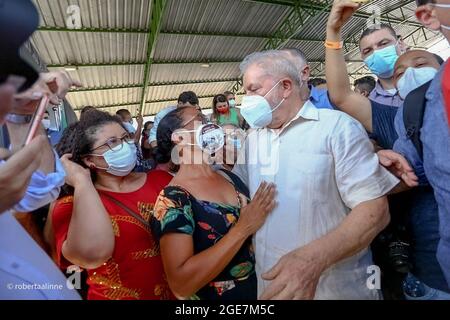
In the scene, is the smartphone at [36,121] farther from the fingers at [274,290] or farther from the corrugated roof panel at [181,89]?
the corrugated roof panel at [181,89]

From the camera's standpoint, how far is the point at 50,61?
295 inches

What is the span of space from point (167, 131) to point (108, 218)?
0.60 metres

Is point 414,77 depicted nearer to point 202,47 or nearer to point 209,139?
point 209,139

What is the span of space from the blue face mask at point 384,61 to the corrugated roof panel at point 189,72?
7.60m

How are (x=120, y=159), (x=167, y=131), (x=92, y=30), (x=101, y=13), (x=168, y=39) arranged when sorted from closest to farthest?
(x=120, y=159), (x=167, y=131), (x=101, y=13), (x=92, y=30), (x=168, y=39)

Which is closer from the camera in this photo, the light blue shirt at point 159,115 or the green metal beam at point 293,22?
the light blue shirt at point 159,115

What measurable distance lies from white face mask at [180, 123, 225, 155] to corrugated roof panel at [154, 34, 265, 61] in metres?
6.65

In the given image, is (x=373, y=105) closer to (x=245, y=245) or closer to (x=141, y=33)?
(x=245, y=245)

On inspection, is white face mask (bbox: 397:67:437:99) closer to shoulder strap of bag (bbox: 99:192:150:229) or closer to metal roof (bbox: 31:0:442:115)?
shoulder strap of bag (bbox: 99:192:150:229)

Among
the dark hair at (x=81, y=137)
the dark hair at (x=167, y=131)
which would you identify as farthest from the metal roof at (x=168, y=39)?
the dark hair at (x=167, y=131)

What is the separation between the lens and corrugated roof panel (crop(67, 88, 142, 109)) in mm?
10008

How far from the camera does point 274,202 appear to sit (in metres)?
1.32

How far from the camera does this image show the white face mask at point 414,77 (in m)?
1.63

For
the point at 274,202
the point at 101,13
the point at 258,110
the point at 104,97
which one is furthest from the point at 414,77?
the point at 104,97
